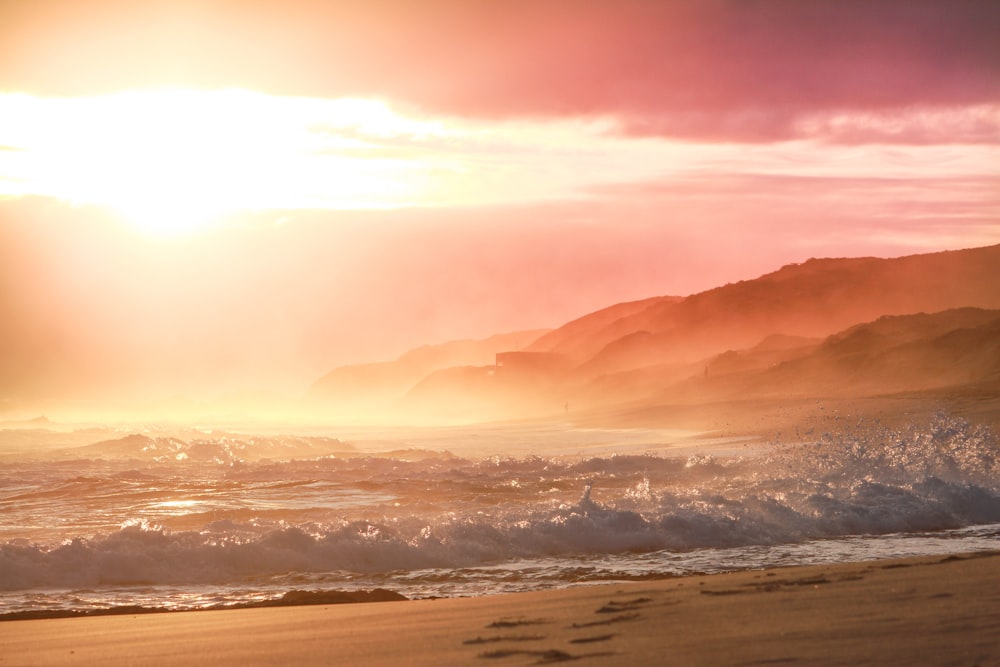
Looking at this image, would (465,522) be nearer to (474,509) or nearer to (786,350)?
(474,509)

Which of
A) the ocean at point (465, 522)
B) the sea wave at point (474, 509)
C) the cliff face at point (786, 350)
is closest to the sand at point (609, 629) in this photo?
the ocean at point (465, 522)

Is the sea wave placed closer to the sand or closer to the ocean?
the ocean

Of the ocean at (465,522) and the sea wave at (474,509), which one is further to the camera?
the sea wave at (474,509)

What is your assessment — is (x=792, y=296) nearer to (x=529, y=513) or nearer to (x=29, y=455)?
(x=29, y=455)

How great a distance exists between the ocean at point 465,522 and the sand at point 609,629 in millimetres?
1638

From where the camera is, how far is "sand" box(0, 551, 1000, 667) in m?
7.78

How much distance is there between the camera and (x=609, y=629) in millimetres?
8797

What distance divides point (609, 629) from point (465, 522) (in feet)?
22.8

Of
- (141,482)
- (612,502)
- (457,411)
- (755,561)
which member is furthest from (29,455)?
(457,411)

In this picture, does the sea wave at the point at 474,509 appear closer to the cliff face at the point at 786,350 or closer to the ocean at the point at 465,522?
the ocean at the point at 465,522

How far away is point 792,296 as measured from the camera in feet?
595

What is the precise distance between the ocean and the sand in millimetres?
1638

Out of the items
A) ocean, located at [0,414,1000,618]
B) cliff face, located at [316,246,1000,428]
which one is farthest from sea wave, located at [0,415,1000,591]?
cliff face, located at [316,246,1000,428]

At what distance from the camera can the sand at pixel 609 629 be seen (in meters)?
7.78
